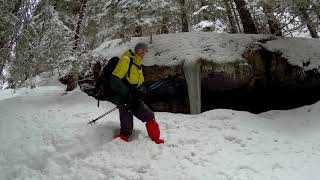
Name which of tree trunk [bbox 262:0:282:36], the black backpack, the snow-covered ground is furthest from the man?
tree trunk [bbox 262:0:282:36]

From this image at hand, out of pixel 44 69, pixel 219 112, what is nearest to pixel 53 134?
pixel 44 69

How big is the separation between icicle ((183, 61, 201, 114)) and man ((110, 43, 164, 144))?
2.53 meters

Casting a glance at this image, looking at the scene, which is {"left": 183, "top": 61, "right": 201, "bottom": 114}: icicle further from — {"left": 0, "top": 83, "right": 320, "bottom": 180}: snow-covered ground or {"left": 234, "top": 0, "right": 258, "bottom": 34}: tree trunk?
{"left": 234, "top": 0, "right": 258, "bottom": 34}: tree trunk

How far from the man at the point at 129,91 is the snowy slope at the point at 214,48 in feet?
9.15

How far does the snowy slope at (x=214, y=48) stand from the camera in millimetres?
9516

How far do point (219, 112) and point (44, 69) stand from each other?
4750mm

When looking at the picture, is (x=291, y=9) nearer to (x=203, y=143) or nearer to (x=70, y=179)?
(x=203, y=143)

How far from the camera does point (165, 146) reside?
22.4 ft

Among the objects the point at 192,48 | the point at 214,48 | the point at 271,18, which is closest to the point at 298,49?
the point at 271,18

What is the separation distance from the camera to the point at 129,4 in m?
9.60

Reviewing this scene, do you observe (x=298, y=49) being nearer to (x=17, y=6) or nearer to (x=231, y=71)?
(x=231, y=71)

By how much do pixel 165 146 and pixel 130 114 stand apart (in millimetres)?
937

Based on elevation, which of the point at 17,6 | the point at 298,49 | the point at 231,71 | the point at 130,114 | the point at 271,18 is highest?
the point at 17,6

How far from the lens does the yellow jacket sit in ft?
22.0
